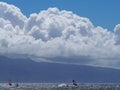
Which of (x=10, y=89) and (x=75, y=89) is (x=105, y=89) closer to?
(x=75, y=89)

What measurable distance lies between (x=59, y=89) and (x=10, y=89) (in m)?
15.7

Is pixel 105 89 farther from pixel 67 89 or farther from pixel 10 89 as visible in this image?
pixel 10 89

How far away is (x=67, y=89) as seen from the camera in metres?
185

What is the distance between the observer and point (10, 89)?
18562 cm

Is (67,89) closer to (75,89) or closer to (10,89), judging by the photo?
(75,89)

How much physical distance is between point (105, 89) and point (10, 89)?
100.0 feet

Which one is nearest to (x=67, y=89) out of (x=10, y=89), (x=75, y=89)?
(x=75, y=89)

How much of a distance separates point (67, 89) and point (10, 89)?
17906mm

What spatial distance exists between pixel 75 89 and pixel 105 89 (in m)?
10.7

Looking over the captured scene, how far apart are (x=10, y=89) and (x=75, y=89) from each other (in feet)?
67.0

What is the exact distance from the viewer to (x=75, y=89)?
7303 inches

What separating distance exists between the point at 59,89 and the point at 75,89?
239 inches

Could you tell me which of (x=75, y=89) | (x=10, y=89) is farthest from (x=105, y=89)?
(x=10, y=89)
